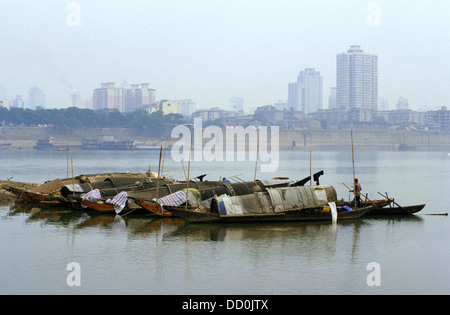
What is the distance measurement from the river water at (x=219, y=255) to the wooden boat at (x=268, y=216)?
22cm

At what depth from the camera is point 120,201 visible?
20.0 meters

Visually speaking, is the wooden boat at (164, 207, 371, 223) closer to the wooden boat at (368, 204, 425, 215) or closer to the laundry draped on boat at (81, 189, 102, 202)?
the wooden boat at (368, 204, 425, 215)

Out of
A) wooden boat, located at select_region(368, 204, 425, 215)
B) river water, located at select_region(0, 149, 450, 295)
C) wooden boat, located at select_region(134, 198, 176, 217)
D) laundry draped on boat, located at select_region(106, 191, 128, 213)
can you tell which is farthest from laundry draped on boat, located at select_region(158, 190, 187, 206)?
wooden boat, located at select_region(368, 204, 425, 215)

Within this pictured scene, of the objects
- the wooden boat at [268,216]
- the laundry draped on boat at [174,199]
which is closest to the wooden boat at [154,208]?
the laundry draped on boat at [174,199]

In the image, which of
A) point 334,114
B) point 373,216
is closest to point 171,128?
point 334,114

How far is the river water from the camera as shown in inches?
467

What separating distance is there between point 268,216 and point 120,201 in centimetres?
522

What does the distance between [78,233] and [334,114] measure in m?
169

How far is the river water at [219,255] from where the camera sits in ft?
38.9

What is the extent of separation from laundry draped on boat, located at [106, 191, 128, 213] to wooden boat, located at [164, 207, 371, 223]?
250 cm

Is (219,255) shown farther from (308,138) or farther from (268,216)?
(308,138)

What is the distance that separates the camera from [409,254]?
15258mm

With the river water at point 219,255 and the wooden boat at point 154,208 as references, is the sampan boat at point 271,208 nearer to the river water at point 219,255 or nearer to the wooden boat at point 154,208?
the river water at point 219,255

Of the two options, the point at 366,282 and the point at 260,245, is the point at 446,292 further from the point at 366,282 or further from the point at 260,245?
the point at 260,245
